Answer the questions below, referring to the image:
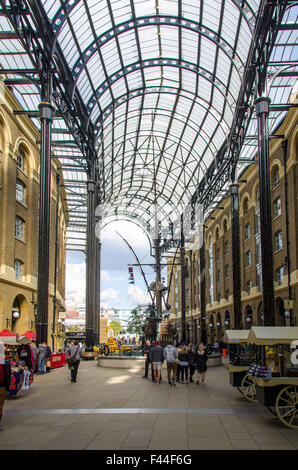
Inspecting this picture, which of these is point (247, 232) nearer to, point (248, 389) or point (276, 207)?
point (276, 207)

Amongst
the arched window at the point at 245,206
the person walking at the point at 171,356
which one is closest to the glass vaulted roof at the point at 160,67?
the arched window at the point at 245,206

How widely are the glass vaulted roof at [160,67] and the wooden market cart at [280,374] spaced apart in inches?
Answer: 593

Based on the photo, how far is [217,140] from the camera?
42.1 m

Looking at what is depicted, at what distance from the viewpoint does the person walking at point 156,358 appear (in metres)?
16.8

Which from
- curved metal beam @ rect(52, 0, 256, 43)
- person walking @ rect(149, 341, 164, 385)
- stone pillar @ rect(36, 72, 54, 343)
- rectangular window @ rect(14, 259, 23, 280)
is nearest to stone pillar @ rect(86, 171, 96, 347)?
rectangular window @ rect(14, 259, 23, 280)

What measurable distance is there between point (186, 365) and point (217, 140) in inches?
1098

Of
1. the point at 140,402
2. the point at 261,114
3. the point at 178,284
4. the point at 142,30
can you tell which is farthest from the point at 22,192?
the point at 178,284

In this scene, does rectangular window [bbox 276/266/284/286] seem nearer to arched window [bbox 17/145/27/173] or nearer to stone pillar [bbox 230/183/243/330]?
stone pillar [bbox 230/183/243/330]

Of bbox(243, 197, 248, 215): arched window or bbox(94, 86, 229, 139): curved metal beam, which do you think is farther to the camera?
bbox(243, 197, 248, 215): arched window

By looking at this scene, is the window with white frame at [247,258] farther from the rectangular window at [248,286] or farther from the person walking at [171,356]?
the person walking at [171,356]

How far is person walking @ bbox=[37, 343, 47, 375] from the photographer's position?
67.8 ft

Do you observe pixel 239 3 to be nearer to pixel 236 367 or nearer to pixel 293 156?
pixel 293 156

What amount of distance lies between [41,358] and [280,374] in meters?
13.4

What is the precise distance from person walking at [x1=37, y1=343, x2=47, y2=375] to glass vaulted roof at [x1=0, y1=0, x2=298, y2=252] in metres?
13.2
